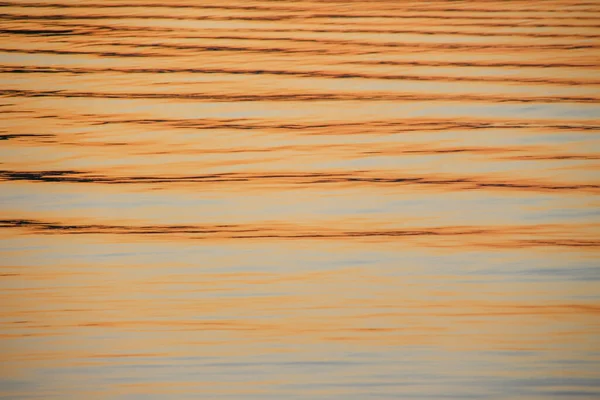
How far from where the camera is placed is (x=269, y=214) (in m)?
0.38

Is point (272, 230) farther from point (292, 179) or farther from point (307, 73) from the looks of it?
point (307, 73)

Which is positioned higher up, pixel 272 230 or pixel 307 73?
pixel 307 73

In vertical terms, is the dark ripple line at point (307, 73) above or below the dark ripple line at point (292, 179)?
above

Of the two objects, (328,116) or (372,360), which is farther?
(328,116)

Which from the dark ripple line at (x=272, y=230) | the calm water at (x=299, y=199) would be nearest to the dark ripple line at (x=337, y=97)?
the calm water at (x=299, y=199)

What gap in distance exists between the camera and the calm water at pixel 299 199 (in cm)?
33

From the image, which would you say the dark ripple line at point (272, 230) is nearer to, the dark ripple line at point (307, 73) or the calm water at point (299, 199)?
the calm water at point (299, 199)

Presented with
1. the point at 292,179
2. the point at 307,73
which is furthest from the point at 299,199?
the point at 307,73

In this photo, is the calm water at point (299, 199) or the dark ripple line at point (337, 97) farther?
the dark ripple line at point (337, 97)

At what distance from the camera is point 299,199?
1.28 feet

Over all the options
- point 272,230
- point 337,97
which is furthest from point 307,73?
point 272,230

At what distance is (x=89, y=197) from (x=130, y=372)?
4.9 inches

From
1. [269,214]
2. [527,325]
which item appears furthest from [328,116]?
[527,325]

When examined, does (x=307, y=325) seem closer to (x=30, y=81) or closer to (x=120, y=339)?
(x=120, y=339)
